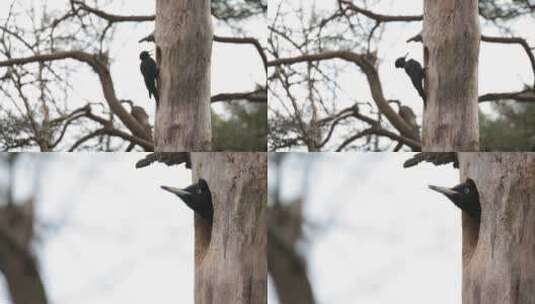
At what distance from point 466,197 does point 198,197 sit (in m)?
0.60

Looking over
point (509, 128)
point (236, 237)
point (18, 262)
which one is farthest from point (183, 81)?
point (509, 128)

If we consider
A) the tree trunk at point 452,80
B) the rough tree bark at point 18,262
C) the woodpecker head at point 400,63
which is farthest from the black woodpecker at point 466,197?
the rough tree bark at point 18,262

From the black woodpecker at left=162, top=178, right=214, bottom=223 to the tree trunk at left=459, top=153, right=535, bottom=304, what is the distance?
1.96 ft

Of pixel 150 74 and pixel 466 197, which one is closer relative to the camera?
pixel 466 197

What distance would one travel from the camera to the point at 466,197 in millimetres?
1764

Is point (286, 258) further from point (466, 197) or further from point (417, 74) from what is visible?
point (417, 74)

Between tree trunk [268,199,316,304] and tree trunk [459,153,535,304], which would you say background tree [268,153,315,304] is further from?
tree trunk [459,153,535,304]

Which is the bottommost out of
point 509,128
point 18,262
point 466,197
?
point 18,262

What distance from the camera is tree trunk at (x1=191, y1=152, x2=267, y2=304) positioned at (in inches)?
66.4

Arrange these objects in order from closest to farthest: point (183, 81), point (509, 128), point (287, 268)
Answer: point (287, 268) → point (183, 81) → point (509, 128)

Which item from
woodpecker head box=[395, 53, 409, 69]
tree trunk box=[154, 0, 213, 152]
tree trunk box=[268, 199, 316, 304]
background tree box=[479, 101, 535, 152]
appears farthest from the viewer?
background tree box=[479, 101, 535, 152]

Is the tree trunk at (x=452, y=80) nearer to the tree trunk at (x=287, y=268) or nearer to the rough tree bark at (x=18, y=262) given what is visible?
the tree trunk at (x=287, y=268)

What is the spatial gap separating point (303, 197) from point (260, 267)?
38 centimetres

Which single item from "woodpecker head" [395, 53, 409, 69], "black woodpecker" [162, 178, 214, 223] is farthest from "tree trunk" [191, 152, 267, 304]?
"woodpecker head" [395, 53, 409, 69]
